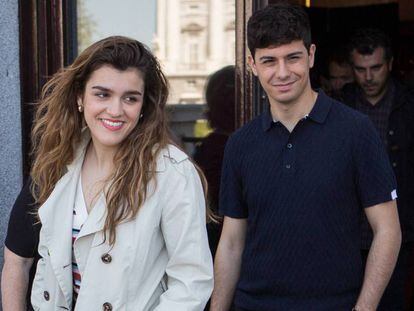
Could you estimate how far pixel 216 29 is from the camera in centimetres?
442

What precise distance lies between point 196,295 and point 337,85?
3.08 m

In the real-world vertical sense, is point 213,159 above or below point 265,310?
above

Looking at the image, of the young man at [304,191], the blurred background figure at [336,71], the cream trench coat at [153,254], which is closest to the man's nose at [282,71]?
the young man at [304,191]

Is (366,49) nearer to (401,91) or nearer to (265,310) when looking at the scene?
(401,91)

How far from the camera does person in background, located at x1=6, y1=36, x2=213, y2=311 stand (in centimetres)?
A: 277

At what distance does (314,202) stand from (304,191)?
5cm

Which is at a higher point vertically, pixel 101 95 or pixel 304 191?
pixel 101 95

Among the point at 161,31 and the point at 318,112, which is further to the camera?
the point at 161,31

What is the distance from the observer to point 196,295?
280 centimetres

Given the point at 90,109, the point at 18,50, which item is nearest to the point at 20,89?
the point at 18,50

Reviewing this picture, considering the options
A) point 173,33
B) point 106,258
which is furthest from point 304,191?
point 173,33

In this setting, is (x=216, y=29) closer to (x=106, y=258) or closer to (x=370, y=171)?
(x=370, y=171)

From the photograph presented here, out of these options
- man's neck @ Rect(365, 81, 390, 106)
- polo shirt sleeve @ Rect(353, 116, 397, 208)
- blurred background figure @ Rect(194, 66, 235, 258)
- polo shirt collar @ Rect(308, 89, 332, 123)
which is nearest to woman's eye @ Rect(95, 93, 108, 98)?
polo shirt collar @ Rect(308, 89, 332, 123)

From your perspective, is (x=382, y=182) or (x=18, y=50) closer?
(x=382, y=182)
